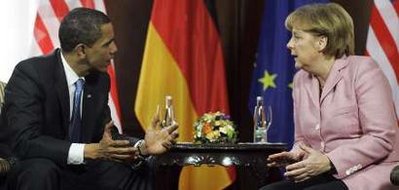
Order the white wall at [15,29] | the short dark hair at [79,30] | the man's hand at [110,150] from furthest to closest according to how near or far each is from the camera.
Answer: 1. the white wall at [15,29]
2. the short dark hair at [79,30]
3. the man's hand at [110,150]

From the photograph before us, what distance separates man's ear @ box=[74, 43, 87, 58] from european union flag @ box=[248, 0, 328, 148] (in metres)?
1.42

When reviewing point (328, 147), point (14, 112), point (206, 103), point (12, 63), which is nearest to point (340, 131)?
point (328, 147)

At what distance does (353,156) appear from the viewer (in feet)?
8.68

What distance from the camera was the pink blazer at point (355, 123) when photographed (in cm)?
264

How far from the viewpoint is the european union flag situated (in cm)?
413

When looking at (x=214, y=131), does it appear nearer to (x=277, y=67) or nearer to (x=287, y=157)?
(x=277, y=67)

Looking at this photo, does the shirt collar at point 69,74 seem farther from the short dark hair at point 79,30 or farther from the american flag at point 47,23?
the american flag at point 47,23

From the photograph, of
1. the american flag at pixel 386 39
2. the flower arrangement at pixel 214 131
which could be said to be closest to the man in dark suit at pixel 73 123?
the flower arrangement at pixel 214 131

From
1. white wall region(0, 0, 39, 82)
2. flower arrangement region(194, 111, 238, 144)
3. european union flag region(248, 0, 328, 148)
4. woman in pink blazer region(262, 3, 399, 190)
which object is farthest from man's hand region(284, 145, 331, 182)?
white wall region(0, 0, 39, 82)

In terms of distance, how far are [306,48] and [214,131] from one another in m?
0.92

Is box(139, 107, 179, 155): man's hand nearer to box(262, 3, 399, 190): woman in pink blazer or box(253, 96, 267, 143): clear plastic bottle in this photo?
box(262, 3, 399, 190): woman in pink blazer

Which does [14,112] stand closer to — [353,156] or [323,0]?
[353,156]

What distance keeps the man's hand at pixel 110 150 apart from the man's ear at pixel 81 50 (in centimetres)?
38

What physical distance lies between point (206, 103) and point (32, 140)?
1529 mm
